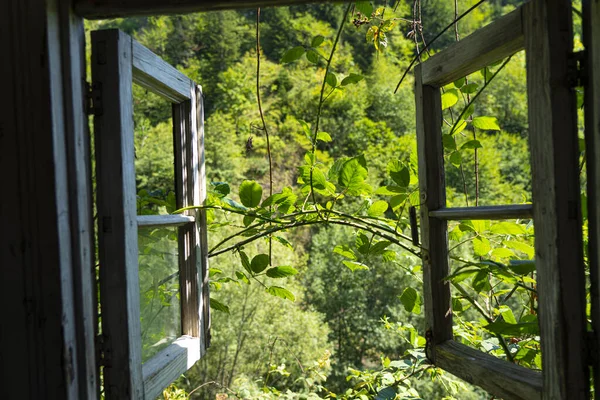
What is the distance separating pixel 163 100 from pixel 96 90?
38 cm

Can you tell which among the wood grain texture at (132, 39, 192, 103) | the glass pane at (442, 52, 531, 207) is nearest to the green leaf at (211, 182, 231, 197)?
the wood grain texture at (132, 39, 192, 103)

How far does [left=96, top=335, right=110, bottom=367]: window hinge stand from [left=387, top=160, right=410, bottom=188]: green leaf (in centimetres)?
78

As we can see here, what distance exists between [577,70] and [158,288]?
0.93 metres

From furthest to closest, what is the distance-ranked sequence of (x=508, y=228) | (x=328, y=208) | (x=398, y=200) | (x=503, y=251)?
(x=328, y=208) → (x=398, y=200) → (x=503, y=251) → (x=508, y=228)

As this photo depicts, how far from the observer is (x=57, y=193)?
3.08 ft

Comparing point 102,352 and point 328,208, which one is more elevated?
→ point 328,208

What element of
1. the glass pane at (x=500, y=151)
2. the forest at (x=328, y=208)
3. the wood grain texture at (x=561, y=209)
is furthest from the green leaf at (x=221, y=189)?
the glass pane at (x=500, y=151)

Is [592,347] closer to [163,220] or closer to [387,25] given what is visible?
[163,220]

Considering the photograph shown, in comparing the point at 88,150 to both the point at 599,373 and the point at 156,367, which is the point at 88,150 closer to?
the point at 156,367

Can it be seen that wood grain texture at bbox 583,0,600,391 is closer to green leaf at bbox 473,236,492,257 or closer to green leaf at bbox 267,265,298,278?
green leaf at bbox 473,236,492,257

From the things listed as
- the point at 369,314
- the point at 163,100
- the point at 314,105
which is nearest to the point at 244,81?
the point at 314,105

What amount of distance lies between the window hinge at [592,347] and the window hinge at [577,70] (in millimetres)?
395

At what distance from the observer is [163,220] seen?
1.23 m

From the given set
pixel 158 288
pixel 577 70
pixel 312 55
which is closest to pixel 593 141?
pixel 577 70
